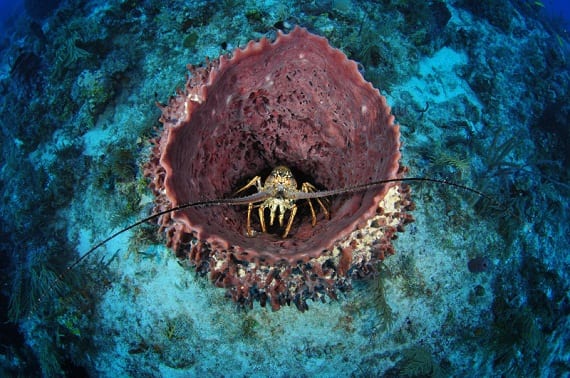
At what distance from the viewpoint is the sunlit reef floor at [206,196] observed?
12.5ft

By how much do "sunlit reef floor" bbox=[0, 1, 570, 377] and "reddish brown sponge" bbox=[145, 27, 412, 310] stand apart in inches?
25.4

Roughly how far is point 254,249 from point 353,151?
150 centimetres

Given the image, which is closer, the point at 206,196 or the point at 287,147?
the point at 206,196

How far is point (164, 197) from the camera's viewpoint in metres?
2.37

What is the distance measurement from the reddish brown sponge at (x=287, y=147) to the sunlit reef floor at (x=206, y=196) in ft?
2.12

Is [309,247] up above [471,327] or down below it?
above

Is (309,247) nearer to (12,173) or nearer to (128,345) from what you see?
(128,345)

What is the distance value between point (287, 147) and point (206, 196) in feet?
4.83

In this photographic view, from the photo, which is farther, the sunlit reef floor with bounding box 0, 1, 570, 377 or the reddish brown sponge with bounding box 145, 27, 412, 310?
the sunlit reef floor with bounding box 0, 1, 570, 377

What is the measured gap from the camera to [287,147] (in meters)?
4.08

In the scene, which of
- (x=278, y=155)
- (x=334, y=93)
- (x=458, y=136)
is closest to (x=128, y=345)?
(x=278, y=155)

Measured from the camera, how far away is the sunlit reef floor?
3820mm

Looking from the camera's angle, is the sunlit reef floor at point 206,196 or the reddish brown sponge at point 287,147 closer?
the reddish brown sponge at point 287,147

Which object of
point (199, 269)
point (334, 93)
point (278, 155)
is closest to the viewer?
point (199, 269)
